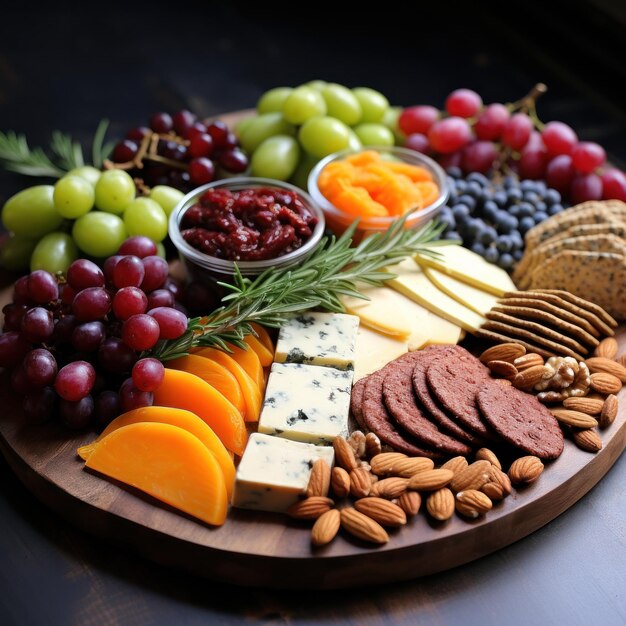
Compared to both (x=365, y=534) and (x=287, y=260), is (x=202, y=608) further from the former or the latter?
(x=287, y=260)

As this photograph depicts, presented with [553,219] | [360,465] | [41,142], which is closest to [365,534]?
[360,465]

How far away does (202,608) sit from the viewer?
1.33m

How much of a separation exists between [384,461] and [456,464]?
0.14 m

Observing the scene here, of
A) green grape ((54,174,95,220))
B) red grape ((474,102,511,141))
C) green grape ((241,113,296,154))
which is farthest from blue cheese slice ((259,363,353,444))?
red grape ((474,102,511,141))

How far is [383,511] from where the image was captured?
53.6 inches

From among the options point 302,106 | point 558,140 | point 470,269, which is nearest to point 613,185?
point 558,140

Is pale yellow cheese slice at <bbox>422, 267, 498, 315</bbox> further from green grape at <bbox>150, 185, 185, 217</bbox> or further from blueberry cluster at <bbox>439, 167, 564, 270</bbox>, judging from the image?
green grape at <bbox>150, 185, 185, 217</bbox>

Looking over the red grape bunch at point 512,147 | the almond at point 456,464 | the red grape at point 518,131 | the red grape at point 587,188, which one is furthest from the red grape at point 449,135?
the almond at point 456,464

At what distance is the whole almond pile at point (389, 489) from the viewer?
4.44ft

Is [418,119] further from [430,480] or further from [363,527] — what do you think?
[363,527]

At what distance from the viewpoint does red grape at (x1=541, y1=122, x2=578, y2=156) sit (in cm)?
227

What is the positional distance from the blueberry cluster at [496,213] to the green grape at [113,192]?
859 millimetres

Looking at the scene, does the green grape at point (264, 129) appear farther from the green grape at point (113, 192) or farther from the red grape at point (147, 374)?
the red grape at point (147, 374)

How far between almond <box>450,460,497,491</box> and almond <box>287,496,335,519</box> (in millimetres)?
264
